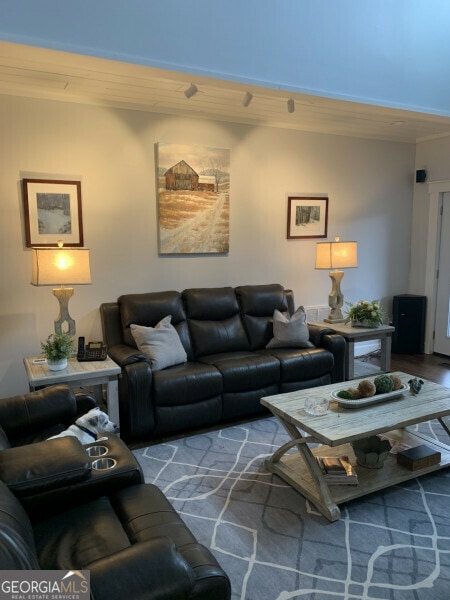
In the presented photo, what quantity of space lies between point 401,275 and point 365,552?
14.1ft

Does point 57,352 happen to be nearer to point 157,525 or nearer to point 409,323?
point 157,525

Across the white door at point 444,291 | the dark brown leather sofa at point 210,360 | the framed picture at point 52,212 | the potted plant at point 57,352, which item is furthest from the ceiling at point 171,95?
the potted plant at point 57,352

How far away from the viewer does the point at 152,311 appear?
387 centimetres

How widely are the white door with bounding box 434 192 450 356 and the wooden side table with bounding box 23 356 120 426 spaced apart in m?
4.07

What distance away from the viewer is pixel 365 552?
2133 millimetres

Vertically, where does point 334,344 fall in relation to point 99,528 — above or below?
above

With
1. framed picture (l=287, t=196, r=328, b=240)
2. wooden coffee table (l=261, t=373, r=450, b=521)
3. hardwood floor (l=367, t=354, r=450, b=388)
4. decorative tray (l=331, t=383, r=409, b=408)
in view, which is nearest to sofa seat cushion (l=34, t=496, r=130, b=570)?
wooden coffee table (l=261, t=373, r=450, b=521)

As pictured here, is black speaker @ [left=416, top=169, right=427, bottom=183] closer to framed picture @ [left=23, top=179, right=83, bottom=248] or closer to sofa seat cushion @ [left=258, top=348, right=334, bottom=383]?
sofa seat cushion @ [left=258, top=348, right=334, bottom=383]

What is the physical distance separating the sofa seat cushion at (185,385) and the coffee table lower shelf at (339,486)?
77 cm

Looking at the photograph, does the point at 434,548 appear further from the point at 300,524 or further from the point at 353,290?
the point at 353,290

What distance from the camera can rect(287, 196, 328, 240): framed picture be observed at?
15.9ft

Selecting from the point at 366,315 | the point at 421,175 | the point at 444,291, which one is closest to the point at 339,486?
the point at 366,315

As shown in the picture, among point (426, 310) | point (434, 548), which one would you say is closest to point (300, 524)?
point (434, 548)

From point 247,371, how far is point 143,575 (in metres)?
2.40
